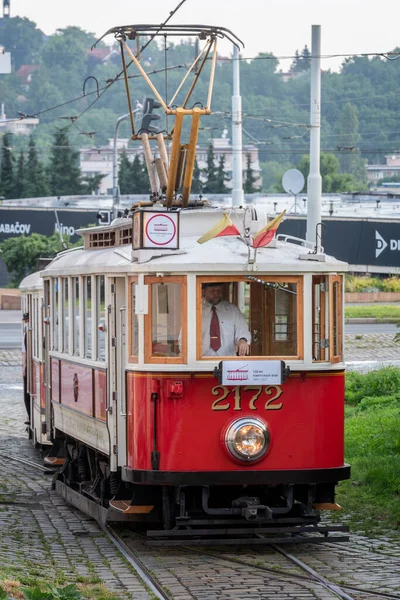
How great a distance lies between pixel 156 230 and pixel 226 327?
956mm

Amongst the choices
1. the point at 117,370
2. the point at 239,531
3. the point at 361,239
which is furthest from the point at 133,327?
the point at 361,239

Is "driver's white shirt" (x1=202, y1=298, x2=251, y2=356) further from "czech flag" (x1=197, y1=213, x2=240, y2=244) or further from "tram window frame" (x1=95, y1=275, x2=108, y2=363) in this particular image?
"tram window frame" (x1=95, y1=275, x2=108, y2=363)

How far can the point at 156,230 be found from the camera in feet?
35.8

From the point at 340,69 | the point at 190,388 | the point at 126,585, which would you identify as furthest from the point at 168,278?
the point at 340,69

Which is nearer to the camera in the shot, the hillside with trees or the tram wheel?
the tram wheel

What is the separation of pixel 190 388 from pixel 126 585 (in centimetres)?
173

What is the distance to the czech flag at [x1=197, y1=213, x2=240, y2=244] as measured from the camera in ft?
36.2

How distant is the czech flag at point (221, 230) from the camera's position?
36.2 feet

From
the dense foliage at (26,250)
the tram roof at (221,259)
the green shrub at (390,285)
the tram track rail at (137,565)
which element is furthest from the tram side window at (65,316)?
the dense foliage at (26,250)

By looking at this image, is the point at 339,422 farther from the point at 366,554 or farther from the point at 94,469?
the point at 94,469

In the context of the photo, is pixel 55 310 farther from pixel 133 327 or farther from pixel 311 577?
pixel 311 577

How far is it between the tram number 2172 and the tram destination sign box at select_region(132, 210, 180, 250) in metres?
1.24

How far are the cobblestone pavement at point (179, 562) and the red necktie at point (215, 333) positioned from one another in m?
1.63

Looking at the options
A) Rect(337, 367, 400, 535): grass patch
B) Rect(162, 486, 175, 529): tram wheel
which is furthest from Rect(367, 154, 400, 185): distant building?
Rect(162, 486, 175, 529): tram wheel
